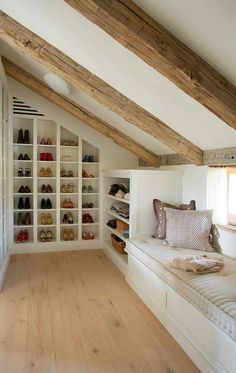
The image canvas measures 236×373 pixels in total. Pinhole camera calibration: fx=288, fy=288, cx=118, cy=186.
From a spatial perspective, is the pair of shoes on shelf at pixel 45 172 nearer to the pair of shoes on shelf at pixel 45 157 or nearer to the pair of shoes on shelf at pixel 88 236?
the pair of shoes on shelf at pixel 45 157

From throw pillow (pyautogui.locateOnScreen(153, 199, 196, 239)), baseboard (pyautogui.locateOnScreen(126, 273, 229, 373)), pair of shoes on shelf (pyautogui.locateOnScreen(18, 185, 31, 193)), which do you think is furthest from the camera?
pair of shoes on shelf (pyautogui.locateOnScreen(18, 185, 31, 193))

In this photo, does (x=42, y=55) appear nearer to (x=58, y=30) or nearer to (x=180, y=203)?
(x=58, y=30)

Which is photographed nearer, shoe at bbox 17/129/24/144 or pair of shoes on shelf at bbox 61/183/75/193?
shoe at bbox 17/129/24/144

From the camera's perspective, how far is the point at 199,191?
319cm

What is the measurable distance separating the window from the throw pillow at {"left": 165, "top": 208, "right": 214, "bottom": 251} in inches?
12.0

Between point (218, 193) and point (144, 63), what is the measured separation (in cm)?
165

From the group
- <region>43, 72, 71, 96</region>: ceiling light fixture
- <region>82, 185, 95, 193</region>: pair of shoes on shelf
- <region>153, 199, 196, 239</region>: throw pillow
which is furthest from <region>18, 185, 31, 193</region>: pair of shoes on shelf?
<region>153, 199, 196, 239</region>: throw pillow

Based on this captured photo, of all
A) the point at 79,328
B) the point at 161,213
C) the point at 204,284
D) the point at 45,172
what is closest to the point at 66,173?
the point at 45,172

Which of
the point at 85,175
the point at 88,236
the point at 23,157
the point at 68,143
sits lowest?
the point at 88,236

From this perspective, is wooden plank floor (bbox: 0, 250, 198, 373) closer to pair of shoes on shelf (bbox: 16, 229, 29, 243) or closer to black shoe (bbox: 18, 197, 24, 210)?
pair of shoes on shelf (bbox: 16, 229, 29, 243)

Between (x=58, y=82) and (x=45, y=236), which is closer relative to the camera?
(x=58, y=82)

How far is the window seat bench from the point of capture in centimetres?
163

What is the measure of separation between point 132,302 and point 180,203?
1.35 m

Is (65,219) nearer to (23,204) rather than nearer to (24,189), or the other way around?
(23,204)
